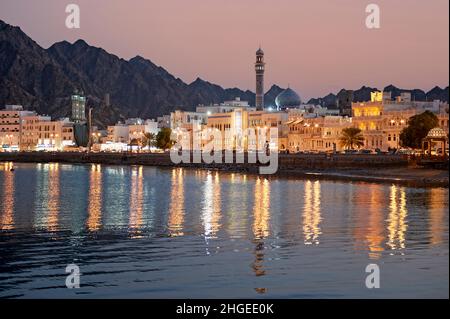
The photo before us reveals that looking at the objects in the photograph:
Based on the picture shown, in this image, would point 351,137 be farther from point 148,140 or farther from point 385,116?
point 148,140

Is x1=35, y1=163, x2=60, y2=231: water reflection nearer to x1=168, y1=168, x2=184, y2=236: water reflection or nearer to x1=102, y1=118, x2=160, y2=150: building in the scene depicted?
x1=168, y1=168, x2=184, y2=236: water reflection

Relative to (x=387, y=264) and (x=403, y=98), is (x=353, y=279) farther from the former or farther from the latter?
(x=403, y=98)

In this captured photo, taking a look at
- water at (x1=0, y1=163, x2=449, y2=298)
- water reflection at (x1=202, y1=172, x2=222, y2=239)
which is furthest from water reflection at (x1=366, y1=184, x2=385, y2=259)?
water reflection at (x1=202, y1=172, x2=222, y2=239)

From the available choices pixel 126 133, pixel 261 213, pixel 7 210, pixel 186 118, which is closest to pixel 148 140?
pixel 186 118

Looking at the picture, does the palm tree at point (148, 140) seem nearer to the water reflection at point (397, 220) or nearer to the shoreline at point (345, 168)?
the shoreline at point (345, 168)

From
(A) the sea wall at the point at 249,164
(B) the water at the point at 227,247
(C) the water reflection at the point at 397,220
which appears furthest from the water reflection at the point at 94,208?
(A) the sea wall at the point at 249,164

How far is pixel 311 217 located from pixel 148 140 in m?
134

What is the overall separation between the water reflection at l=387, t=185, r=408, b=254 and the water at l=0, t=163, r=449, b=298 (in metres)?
0.05

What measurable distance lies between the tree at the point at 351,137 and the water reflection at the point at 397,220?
65392mm

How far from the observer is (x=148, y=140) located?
169 meters

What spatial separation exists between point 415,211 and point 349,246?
13.7 metres

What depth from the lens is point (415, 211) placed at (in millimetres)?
38281

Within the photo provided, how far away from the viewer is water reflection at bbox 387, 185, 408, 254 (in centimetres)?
2666
